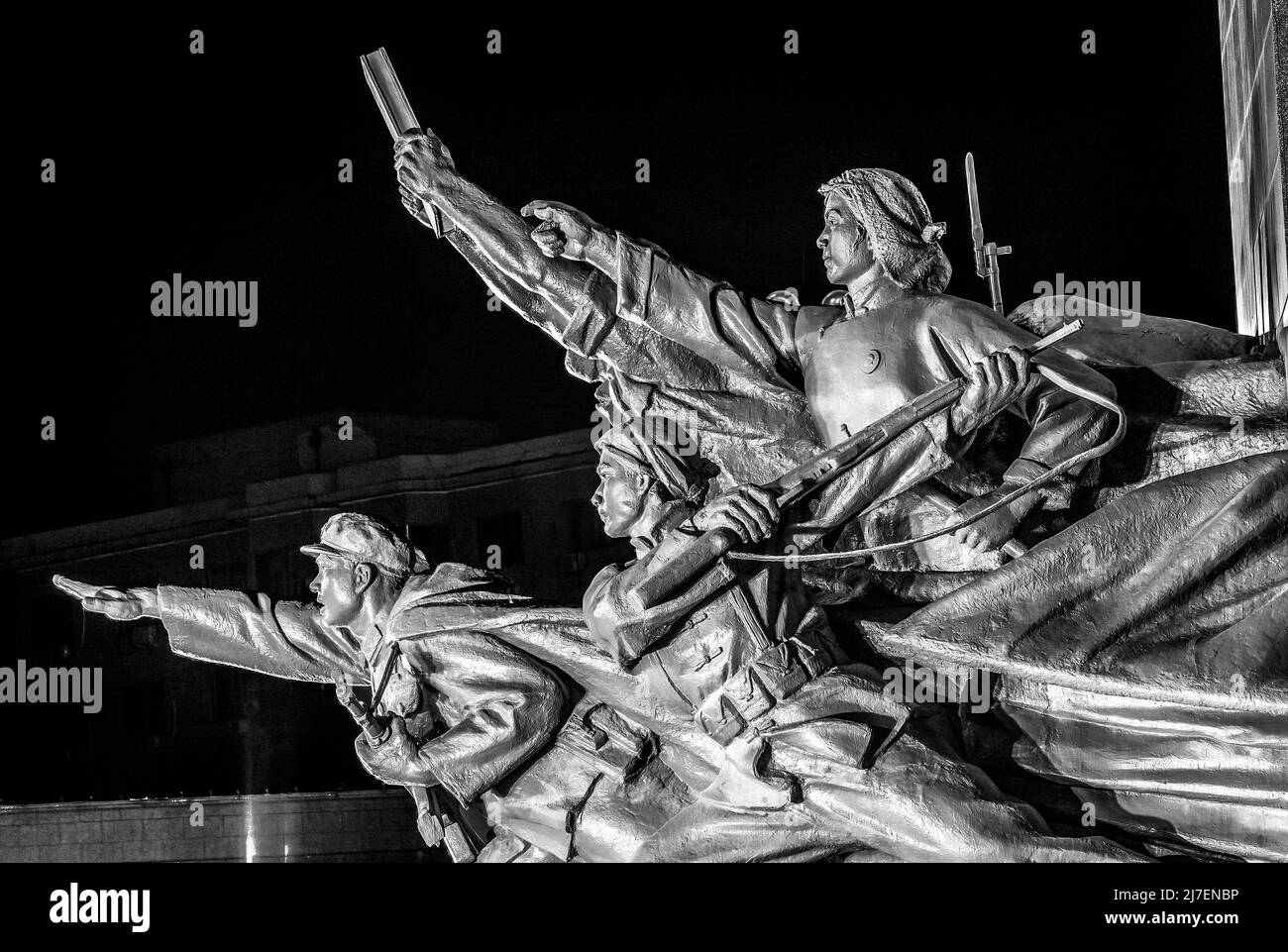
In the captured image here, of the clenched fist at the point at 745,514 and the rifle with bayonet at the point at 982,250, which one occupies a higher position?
the rifle with bayonet at the point at 982,250

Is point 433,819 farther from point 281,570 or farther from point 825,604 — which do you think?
point 281,570

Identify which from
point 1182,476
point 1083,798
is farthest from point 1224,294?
point 1083,798

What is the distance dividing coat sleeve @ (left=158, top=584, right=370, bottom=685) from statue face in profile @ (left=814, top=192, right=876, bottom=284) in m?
2.10

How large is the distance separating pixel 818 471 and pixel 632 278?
3.95ft

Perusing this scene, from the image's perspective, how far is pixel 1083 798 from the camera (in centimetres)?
660

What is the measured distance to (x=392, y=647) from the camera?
7.21 meters

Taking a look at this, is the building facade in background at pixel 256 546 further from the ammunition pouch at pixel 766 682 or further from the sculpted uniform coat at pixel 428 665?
the ammunition pouch at pixel 766 682

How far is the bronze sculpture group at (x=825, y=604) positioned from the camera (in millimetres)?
6469

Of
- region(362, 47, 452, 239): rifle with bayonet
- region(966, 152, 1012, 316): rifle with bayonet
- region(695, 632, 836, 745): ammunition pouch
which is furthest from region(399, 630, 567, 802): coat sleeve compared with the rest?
region(966, 152, 1012, 316): rifle with bayonet

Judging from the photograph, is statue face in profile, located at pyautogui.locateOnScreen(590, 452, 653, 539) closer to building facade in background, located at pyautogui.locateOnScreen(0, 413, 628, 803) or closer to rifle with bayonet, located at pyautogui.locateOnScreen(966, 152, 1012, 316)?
rifle with bayonet, located at pyautogui.locateOnScreen(966, 152, 1012, 316)

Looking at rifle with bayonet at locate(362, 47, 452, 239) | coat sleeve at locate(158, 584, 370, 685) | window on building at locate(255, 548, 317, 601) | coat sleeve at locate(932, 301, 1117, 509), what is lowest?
coat sleeve at locate(158, 584, 370, 685)

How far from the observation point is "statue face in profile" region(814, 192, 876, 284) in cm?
727

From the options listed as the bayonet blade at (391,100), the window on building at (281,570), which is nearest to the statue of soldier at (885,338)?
the bayonet blade at (391,100)

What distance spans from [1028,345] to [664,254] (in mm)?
1410
